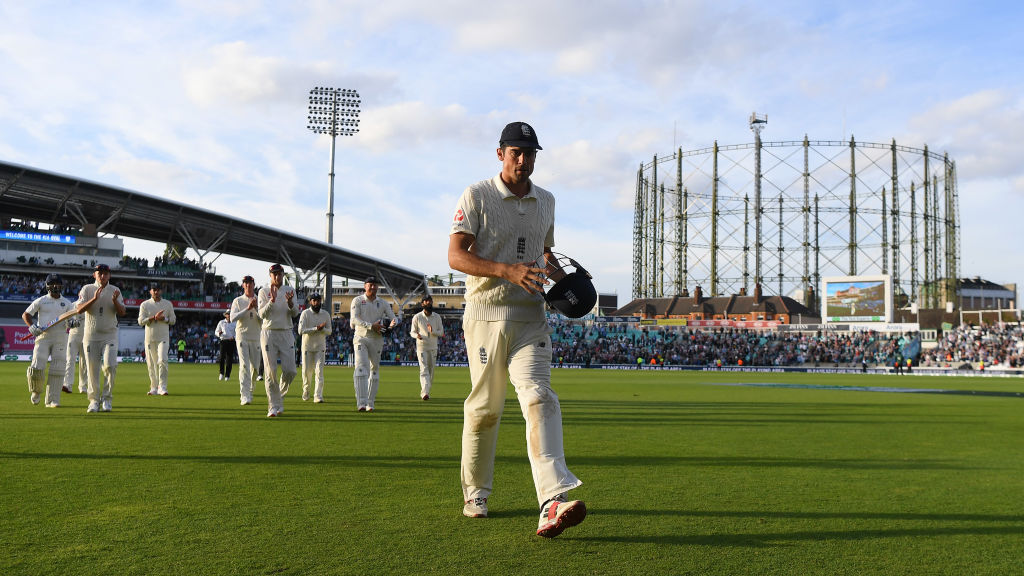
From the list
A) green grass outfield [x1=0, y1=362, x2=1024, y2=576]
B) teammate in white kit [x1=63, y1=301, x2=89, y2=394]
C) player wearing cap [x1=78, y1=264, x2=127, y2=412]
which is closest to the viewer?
green grass outfield [x1=0, y1=362, x2=1024, y2=576]

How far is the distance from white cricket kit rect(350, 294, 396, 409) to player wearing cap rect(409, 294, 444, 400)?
2181 mm

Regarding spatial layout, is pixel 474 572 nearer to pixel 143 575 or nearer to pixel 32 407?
pixel 143 575

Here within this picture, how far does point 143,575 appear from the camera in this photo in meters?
3.27

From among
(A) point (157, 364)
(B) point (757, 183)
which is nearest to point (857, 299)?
(B) point (757, 183)

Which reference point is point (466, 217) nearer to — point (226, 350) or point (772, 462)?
point (772, 462)

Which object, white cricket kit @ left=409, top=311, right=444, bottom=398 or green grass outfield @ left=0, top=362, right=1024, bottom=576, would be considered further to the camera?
white cricket kit @ left=409, top=311, right=444, bottom=398

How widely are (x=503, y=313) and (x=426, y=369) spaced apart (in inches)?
434

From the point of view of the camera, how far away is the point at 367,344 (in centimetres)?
1262

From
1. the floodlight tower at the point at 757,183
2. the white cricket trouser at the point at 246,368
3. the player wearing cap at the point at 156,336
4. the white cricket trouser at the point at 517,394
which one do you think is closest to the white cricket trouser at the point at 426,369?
the white cricket trouser at the point at 246,368

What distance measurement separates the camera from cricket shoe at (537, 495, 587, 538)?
3885mm

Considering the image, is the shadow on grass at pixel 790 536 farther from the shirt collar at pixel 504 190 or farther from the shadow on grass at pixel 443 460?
the shadow on grass at pixel 443 460

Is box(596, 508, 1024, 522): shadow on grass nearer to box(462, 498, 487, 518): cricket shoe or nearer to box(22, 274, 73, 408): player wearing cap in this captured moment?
box(462, 498, 487, 518): cricket shoe

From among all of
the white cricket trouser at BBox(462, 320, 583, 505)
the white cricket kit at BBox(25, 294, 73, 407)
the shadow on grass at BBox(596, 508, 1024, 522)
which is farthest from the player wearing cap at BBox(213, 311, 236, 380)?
the shadow on grass at BBox(596, 508, 1024, 522)

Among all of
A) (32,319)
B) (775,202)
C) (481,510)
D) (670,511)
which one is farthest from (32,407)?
(775,202)
